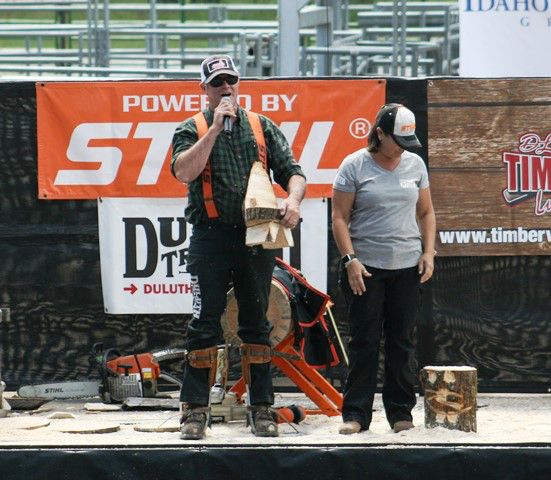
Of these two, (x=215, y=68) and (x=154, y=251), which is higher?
(x=215, y=68)

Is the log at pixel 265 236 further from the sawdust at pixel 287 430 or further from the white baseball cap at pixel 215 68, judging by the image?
the sawdust at pixel 287 430

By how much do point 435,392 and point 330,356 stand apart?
0.68 meters

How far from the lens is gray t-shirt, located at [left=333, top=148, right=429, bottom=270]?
22.8 ft

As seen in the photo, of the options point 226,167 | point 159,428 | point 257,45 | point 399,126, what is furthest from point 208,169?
point 257,45

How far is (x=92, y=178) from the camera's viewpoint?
27.5 ft

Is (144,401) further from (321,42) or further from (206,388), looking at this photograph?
(321,42)

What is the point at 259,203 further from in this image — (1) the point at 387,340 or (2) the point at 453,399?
(2) the point at 453,399

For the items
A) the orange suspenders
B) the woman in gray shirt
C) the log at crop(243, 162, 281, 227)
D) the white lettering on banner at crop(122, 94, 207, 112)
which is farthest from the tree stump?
the white lettering on banner at crop(122, 94, 207, 112)

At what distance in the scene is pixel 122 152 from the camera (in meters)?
8.34

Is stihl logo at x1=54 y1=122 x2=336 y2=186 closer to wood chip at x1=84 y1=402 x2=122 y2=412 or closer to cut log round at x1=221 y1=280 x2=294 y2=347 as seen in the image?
cut log round at x1=221 y1=280 x2=294 y2=347

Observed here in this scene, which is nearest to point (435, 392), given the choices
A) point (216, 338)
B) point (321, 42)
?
point (216, 338)

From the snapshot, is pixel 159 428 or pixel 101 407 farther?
pixel 101 407

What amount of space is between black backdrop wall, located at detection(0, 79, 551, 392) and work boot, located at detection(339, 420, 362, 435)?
1429 mm

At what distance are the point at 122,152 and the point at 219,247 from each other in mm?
1846
